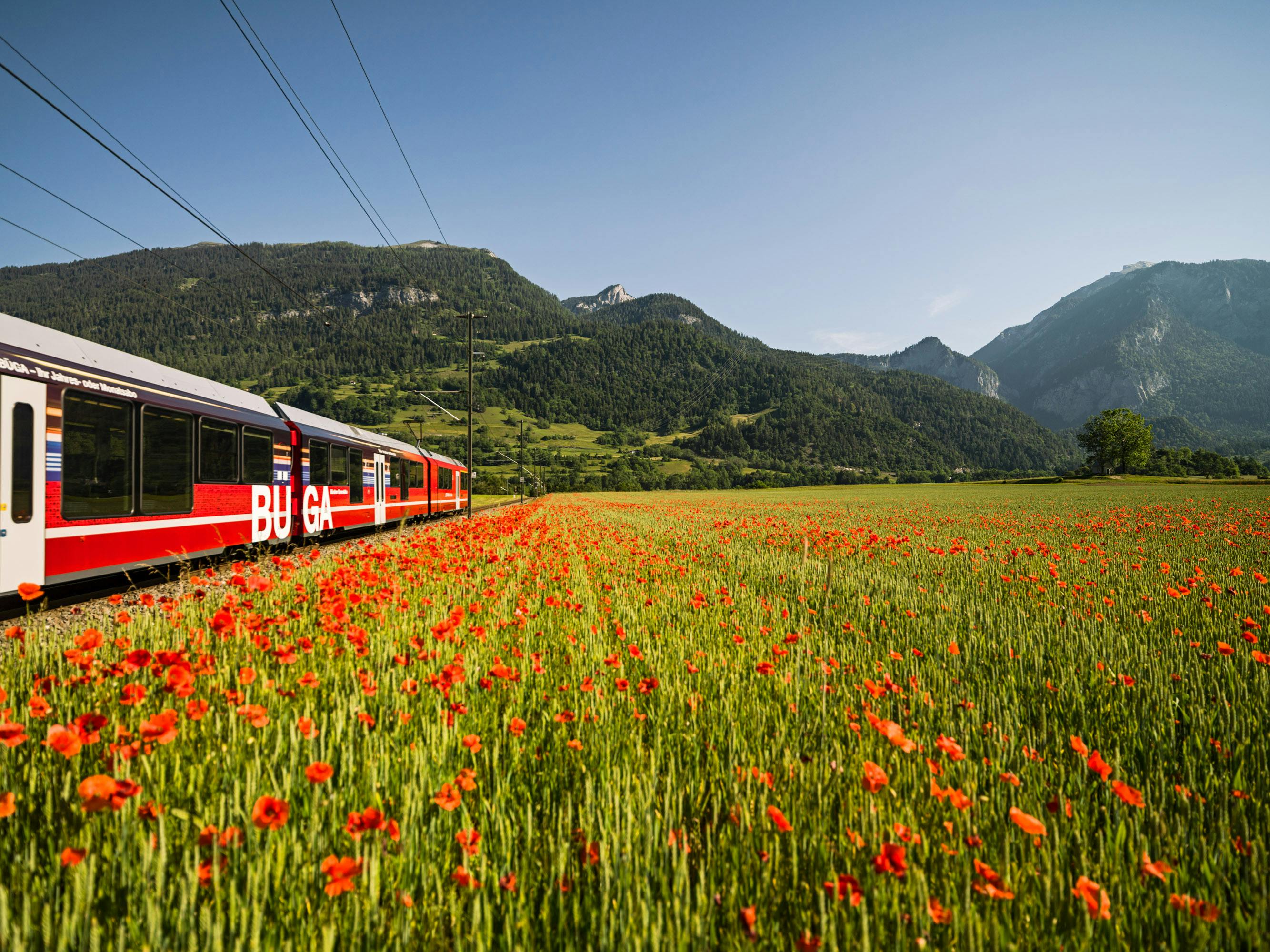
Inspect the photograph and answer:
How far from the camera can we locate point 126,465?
8.31 m

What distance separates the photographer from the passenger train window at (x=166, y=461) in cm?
872

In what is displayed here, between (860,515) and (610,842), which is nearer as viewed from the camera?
(610,842)

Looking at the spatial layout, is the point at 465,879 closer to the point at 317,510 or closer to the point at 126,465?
the point at 126,465

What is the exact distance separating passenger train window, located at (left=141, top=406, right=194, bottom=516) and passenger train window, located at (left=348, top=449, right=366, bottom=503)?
7.57 meters

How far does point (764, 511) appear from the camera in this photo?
24406 mm

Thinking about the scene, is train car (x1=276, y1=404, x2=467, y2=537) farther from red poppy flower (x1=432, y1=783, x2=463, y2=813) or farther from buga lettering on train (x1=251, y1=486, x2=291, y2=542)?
red poppy flower (x1=432, y1=783, x2=463, y2=813)

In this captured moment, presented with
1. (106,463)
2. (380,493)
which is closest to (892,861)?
(106,463)

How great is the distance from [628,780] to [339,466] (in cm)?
1736

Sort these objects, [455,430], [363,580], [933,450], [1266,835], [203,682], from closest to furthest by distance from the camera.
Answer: [1266,835] < [203,682] < [363,580] < [455,430] < [933,450]

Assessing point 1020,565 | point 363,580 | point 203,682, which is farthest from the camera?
point 1020,565

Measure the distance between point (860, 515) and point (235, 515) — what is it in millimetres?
19324

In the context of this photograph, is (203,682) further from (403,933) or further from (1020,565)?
(1020,565)

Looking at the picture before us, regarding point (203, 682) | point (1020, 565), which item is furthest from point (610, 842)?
point (1020, 565)

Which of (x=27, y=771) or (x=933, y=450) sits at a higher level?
(x=933, y=450)
